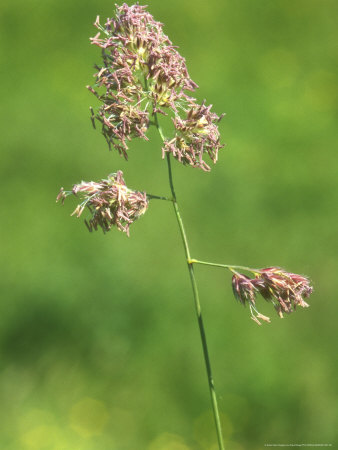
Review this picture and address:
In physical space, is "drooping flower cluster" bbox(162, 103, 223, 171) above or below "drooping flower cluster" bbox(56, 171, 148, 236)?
above

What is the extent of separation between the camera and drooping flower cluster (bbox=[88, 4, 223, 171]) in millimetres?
1058

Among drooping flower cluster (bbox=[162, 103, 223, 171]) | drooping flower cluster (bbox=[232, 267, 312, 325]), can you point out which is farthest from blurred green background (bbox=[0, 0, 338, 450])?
drooping flower cluster (bbox=[162, 103, 223, 171])

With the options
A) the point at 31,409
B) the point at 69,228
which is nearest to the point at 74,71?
the point at 69,228

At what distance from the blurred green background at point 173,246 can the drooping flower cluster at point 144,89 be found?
1309 mm

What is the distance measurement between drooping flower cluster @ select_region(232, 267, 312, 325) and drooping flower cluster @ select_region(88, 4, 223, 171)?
180 mm

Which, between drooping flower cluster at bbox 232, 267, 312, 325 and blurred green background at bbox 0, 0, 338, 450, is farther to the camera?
blurred green background at bbox 0, 0, 338, 450

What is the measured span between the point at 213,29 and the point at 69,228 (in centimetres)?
161

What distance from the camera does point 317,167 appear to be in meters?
3.22

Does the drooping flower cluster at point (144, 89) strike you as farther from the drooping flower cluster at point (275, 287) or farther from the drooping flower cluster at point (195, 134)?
the drooping flower cluster at point (275, 287)

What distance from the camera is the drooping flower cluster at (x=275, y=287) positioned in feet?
3.50

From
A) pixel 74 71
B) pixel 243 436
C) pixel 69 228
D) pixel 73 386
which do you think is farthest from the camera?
pixel 74 71

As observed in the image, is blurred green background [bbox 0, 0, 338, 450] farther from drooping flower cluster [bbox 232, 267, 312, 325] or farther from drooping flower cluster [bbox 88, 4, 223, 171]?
drooping flower cluster [bbox 88, 4, 223, 171]

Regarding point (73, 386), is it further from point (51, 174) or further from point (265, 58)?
point (265, 58)

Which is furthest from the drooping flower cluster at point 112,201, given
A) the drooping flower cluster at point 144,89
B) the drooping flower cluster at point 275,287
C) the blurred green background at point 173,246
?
the blurred green background at point 173,246
